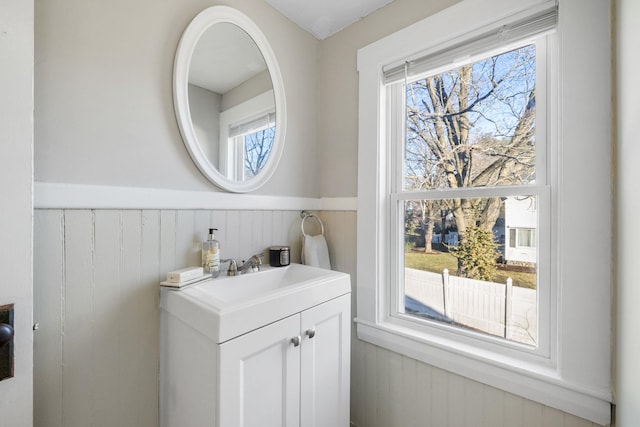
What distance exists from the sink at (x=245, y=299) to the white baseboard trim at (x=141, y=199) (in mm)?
311

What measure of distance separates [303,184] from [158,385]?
3.59 feet

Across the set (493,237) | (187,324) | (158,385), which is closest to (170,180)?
(187,324)

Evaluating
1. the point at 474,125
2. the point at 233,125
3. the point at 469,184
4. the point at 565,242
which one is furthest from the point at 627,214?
the point at 233,125

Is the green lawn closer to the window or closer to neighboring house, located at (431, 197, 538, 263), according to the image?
neighboring house, located at (431, 197, 538, 263)

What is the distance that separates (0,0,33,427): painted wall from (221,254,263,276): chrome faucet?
580mm

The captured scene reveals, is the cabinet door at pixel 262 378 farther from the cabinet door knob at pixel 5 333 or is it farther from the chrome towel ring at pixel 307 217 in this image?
the chrome towel ring at pixel 307 217

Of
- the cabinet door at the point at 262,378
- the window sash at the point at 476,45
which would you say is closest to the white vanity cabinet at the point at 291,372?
the cabinet door at the point at 262,378

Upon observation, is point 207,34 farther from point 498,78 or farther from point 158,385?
point 158,385

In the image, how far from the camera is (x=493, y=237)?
3.73 ft

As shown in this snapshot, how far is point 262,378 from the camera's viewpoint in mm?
864

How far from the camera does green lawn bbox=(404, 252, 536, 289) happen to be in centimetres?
107

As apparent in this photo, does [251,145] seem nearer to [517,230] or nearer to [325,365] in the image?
[325,365]

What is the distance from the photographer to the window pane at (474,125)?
3.53 feet

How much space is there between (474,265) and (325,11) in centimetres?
145
